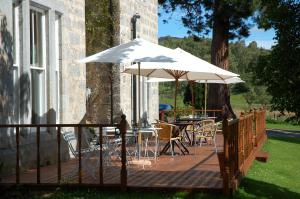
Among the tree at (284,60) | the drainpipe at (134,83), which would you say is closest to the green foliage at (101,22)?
the drainpipe at (134,83)

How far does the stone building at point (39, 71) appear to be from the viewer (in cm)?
976

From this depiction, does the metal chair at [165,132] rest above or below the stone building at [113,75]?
below

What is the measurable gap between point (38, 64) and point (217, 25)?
16586 mm

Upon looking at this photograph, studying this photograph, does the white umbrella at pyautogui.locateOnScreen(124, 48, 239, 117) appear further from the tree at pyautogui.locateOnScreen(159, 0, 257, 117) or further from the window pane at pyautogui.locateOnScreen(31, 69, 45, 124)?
the tree at pyautogui.locateOnScreen(159, 0, 257, 117)

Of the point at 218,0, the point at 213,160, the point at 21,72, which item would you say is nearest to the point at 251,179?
the point at 213,160

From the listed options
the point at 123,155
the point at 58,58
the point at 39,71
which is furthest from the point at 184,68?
the point at 123,155

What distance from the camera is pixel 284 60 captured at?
7227 mm

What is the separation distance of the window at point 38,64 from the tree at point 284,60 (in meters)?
5.26

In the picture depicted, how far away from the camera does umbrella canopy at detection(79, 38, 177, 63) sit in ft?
33.8

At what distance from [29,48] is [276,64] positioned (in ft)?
17.2

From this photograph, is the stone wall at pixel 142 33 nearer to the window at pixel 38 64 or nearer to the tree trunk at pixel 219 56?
the window at pixel 38 64

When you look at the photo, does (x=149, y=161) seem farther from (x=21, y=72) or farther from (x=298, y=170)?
(x=298, y=170)

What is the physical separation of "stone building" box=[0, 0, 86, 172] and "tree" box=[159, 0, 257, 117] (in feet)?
44.6

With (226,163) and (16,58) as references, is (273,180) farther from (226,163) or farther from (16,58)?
(16,58)
